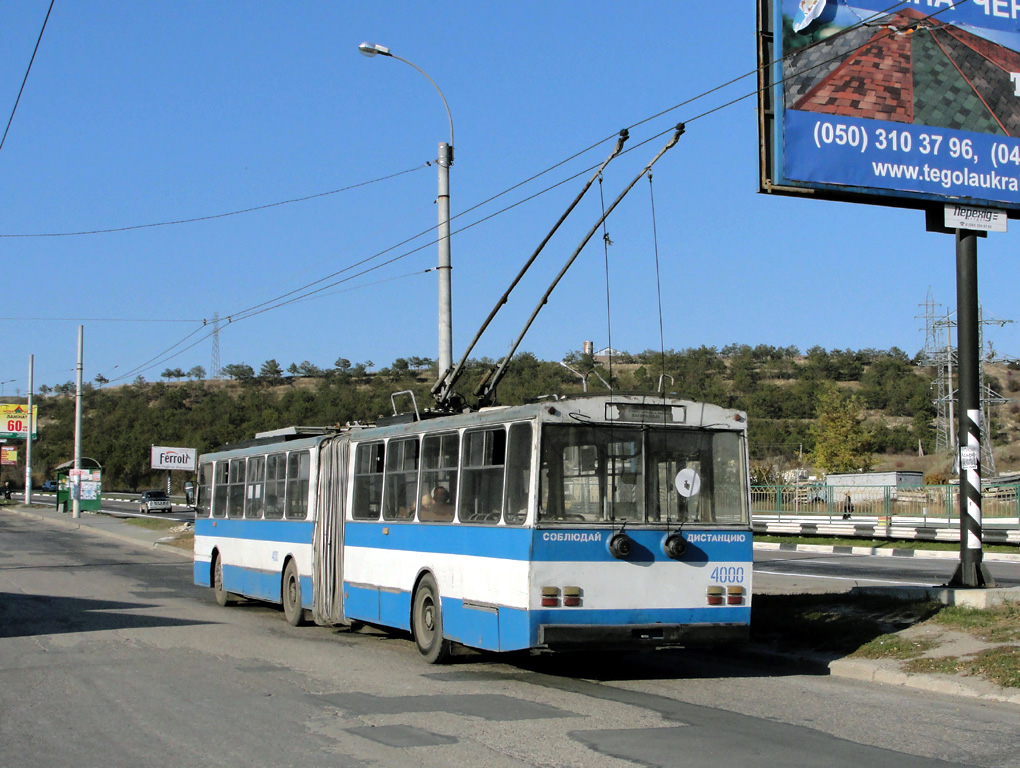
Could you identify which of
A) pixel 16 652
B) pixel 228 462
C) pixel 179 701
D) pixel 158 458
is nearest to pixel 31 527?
pixel 158 458

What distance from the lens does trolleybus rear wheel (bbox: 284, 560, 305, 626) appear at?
15844 millimetres

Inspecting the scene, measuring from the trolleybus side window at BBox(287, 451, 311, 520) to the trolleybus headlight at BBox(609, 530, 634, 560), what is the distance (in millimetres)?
6818

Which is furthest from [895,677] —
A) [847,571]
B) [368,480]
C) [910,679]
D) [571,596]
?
[847,571]

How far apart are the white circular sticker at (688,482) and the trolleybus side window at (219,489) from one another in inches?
441

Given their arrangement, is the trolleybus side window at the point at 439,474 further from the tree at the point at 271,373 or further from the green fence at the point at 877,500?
the tree at the point at 271,373

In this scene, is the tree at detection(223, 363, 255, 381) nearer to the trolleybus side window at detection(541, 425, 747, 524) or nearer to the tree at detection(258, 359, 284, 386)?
the tree at detection(258, 359, 284, 386)

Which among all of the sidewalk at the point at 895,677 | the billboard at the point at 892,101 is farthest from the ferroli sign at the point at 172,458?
the sidewalk at the point at 895,677

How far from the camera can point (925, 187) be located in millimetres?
14273

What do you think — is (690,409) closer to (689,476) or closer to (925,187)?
(689,476)

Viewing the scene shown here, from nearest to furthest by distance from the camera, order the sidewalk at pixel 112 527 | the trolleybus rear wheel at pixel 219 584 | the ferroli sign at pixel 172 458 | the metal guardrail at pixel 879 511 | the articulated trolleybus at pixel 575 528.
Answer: the articulated trolleybus at pixel 575 528 → the trolleybus rear wheel at pixel 219 584 → the metal guardrail at pixel 879 511 → the sidewalk at pixel 112 527 → the ferroli sign at pixel 172 458

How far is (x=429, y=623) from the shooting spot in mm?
11953

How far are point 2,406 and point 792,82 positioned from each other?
308 ft

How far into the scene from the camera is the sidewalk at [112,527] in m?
38.8

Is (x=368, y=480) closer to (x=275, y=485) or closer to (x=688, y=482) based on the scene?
(x=275, y=485)
